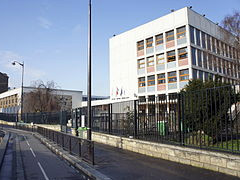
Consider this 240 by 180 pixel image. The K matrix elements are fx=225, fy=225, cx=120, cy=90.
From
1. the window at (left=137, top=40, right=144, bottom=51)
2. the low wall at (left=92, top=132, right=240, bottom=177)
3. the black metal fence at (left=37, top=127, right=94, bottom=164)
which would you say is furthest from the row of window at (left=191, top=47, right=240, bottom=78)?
the black metal fence at (left=37, top=127, right=94, bottom=164)

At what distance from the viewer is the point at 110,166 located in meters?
8.34

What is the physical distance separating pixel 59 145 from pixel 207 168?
8.70 meters

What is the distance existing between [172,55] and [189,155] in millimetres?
27449

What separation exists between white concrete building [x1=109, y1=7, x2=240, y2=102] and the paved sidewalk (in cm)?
2255

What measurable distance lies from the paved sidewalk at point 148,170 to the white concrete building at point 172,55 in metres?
22.6

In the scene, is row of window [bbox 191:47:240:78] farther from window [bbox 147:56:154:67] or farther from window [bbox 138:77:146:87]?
window [bbox 138:77:146:87]

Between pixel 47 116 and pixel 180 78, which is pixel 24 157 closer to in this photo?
pixel 47 116

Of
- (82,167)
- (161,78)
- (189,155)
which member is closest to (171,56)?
(161,78)

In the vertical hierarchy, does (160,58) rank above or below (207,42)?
below

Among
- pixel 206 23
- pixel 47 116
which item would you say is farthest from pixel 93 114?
pixel 206 23

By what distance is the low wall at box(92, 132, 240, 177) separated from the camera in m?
6.52

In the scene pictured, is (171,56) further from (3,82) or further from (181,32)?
(3,82)

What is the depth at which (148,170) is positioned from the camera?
298 inches

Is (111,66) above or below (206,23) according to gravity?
below
